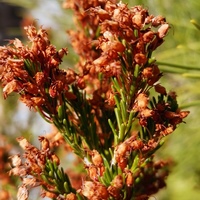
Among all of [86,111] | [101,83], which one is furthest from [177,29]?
[86,111]

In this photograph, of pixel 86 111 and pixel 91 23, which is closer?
pixel 86 111

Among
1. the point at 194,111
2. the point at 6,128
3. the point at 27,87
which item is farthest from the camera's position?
the point at 6,128

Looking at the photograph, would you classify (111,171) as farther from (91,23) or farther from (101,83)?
(91,23)

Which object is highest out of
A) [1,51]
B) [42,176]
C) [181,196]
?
[1,51]

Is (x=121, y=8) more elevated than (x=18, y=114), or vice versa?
(x=18, y=114)

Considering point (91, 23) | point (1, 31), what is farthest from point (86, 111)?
point (1, 31)

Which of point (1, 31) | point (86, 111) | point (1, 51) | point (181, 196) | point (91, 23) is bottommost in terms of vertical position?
point (181, 196)

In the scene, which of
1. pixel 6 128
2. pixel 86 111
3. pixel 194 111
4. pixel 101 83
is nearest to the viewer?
pixel 86 111

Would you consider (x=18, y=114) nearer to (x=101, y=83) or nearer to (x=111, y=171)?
(x=101, y=83)

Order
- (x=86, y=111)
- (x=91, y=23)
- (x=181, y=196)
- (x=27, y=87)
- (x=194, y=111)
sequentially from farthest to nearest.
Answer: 1. (x=181, y=196)
2. (x=194, y=111)
3. (x=91, y=23)
4. (x=86, y=111)
5. (x=27, y=87)
